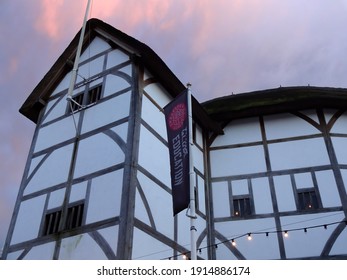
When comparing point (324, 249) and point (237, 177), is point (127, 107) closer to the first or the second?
point (237, 177)

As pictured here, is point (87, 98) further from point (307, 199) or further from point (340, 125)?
point (340, 125)

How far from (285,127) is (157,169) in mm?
6287

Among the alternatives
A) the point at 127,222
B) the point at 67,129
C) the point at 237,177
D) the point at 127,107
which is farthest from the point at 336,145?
the point at 67,129

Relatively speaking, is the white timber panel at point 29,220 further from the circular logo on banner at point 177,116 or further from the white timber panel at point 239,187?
the white timber panel at point 239,187

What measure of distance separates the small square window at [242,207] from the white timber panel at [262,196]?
26 cm

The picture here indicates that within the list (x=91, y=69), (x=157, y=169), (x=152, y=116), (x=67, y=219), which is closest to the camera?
(x=67, y=219)

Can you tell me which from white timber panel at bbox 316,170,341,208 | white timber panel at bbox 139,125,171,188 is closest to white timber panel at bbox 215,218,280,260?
white timber panel at bbox 316,170,341,208

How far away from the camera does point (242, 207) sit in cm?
1377

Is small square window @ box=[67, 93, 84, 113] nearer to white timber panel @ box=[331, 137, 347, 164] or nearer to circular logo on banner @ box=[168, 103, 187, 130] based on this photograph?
circular logo on banner @ box=[168, 103, 187, 130]

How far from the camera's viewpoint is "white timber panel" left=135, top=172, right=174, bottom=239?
34.3ft

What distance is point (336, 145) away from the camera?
1399 cm

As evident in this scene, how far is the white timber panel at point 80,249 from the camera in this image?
31.1ft

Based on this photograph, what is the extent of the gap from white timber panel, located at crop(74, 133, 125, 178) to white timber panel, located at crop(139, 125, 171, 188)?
0.73 metres

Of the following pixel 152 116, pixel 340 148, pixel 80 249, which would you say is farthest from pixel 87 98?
pixel 340 148
